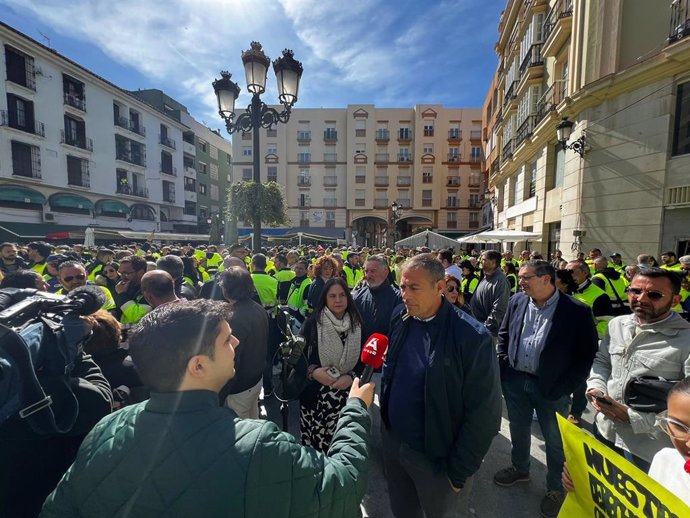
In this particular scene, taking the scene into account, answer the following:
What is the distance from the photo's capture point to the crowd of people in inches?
39.0

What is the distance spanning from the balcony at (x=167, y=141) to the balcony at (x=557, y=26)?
3337 centimetres

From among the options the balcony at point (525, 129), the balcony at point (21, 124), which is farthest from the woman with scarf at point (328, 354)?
the balcony at point (21, 124)

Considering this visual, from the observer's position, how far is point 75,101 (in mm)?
24594

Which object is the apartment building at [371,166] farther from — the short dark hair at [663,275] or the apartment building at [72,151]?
the short dark hair at [663,275]

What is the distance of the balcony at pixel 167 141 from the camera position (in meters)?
33.0

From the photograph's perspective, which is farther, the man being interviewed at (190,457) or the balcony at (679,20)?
the balcony at (679,20)

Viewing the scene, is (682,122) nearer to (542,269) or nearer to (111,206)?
(542,269)

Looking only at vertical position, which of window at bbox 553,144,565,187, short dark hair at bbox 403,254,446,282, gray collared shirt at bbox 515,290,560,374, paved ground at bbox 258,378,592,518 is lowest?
paved ground at bbox 258,378,592,518

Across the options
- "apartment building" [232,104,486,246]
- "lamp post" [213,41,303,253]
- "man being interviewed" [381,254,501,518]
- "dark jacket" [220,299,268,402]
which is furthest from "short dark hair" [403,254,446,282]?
"apartment building" [232,104,486,246]

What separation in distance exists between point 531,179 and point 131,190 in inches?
1254

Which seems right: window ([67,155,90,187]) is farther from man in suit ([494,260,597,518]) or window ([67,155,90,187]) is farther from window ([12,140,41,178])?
man in suit ([494,260,597,518])

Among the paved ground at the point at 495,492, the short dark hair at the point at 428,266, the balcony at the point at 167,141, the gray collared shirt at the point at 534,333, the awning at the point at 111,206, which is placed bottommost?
the paved ground at the point at 495,492

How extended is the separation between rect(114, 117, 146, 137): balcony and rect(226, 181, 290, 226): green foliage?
64.2 feet

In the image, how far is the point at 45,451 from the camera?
5.47 feet
